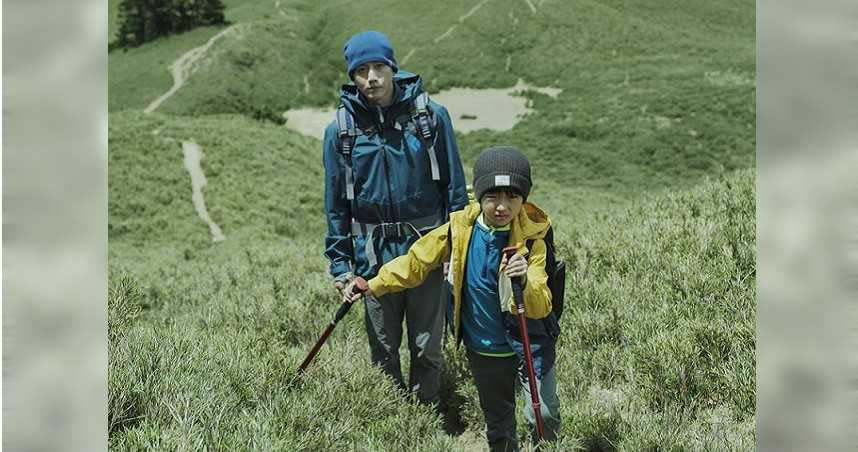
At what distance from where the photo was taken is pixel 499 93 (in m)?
45.1

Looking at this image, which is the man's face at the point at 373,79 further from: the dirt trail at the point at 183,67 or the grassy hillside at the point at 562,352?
the dirt trail at the point at 183,67

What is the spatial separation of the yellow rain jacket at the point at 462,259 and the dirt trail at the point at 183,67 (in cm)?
4632

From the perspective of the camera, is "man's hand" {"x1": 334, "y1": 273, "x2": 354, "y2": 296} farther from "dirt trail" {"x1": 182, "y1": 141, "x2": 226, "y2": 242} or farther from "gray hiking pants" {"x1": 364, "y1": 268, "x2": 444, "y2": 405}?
"dirt trail" {"x1": 182, "y1": 141, "x2": 226, "y2": 242}

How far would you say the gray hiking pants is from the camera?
4090 millimetres

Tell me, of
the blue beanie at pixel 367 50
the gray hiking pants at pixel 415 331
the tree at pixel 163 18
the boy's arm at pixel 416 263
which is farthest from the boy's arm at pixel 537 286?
the tree at pixel 163 18

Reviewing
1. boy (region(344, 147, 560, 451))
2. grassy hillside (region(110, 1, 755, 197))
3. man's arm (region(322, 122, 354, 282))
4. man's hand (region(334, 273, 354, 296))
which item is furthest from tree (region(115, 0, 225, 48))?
boy (region(344, 147, 560, 451))

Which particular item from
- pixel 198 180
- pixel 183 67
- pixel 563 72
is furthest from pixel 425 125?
pixel 183 67

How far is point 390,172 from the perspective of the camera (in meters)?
3.77

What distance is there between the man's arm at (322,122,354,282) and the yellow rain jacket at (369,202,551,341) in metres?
0.57

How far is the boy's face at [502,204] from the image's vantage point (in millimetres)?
2990
